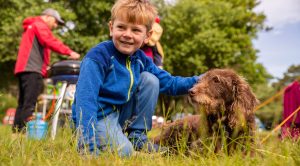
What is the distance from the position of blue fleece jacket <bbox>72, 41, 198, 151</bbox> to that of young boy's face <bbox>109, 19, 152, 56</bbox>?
0.10 metres

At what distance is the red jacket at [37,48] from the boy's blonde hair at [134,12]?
9.81ft

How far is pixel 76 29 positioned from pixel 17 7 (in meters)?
3.28

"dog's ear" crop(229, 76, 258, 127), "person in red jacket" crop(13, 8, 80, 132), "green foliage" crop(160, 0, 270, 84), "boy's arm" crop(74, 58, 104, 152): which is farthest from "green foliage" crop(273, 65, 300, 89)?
"green foliage" crop(160, 0, 270, 84)

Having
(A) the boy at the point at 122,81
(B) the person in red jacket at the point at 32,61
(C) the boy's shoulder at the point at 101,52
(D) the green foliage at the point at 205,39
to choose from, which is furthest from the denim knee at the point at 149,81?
(D) the green foliage at the point at 205,39

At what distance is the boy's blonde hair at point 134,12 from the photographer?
345cm

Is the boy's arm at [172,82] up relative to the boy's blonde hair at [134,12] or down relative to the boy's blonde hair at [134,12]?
down

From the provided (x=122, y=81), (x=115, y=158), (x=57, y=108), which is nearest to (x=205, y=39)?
(x=122, y=81)

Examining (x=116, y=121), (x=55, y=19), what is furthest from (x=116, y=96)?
(x=55, y=19)

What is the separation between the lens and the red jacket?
6.48 meters

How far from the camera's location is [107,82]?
350cm

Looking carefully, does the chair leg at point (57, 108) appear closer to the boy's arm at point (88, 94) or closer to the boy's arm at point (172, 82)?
the boy's arm at point (88, 94)

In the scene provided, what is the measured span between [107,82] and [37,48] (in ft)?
11.9

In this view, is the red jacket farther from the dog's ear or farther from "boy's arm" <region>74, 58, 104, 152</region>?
the dog's ear

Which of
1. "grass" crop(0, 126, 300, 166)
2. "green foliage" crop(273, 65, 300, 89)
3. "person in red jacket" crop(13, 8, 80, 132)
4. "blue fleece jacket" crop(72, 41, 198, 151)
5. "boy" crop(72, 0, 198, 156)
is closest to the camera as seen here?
"grass" crop(0, 126, 300, 166)
